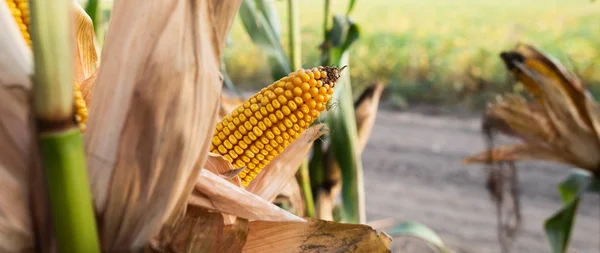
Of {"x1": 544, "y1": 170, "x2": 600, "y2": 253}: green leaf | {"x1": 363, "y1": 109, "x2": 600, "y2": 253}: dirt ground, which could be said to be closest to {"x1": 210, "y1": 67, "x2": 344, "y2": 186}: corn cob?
{"x1": 544, "y1": 170, "x2": 600, "y2": 253}: green leaf

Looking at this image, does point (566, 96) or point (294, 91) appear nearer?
point (294, 91)

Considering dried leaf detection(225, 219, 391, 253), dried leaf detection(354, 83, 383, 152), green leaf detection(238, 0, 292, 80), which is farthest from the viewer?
dried leaf detection(354, 83, 383, 152)

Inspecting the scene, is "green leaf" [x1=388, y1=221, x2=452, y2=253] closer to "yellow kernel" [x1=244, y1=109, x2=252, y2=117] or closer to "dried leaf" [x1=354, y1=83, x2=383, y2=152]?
"dried leaf" [x1=354, y1=83, x2=383, y2=152]

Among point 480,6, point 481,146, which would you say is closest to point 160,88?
point 481,146

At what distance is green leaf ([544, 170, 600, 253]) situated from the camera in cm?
88

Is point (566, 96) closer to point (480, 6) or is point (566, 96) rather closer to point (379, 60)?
point (379, 60)

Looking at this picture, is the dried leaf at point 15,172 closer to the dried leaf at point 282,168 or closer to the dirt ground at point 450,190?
the dried leaf at point 282,168

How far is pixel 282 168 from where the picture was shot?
1.20ft

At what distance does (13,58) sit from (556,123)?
2.90ft

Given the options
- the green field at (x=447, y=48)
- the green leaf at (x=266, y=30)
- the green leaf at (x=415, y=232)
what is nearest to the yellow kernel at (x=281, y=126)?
the green leaf at (x=266, y=30)

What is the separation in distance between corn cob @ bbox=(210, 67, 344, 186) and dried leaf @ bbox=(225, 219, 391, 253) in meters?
0.07

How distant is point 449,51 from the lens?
4586 millimetres

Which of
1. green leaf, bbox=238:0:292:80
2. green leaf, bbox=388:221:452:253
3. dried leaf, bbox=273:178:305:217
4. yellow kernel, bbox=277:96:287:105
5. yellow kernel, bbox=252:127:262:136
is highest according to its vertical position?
yellow kernel, bbox=277:96:287:105

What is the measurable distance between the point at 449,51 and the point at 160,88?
4.59 meters
